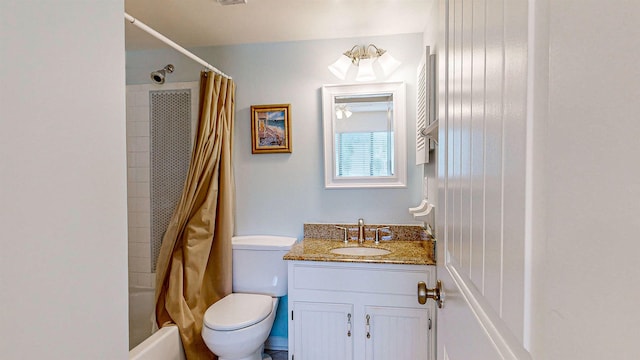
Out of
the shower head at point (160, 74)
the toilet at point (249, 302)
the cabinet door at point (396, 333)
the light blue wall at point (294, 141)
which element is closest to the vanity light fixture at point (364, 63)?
the light blue wall at point (294, 141)

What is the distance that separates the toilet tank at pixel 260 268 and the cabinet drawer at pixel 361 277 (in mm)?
324

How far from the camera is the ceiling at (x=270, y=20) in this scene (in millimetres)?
1787

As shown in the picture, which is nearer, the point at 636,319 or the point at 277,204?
the point at 636,319

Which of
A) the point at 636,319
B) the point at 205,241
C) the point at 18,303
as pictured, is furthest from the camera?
the point at 205,241

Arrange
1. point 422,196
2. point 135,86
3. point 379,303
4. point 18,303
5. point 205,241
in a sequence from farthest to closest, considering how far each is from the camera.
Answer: point 135,86 < point 422,196 < point 205,241 < point 379,303 < point 18,303

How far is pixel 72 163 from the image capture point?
60cm

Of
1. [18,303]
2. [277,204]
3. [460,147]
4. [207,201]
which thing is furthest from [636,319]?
[277,204]

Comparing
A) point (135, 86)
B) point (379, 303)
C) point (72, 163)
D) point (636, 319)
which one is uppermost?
point (135, 86)

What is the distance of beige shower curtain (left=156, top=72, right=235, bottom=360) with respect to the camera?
1.83m

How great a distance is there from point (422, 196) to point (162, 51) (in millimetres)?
2279

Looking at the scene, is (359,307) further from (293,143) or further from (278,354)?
(293,143)

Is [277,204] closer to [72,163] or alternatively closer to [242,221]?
[242,221]

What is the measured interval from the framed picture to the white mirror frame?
29 centimetres

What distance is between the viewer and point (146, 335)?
2.12m
